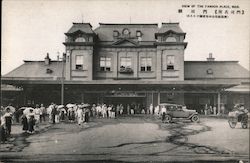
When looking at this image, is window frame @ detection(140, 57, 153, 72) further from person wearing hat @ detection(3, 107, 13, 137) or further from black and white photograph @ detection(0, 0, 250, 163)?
person wearing hat @ detection(3, 107, 13, 137)

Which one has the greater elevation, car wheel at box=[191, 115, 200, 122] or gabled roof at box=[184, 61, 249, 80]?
gabled roof at box=[184, 61, 249, 80]

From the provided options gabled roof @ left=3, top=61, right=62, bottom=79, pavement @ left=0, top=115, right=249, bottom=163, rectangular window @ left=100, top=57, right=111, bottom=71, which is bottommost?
pavement @ left=0, top=115, right=249, bottom=163

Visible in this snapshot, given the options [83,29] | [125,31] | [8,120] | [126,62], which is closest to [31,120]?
[8,120]

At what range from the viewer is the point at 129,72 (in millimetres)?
17703

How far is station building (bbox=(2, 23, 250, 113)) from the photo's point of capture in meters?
14.3

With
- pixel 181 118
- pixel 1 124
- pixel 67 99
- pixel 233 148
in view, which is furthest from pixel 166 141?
pixel 67 99

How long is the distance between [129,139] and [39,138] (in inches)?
94.5

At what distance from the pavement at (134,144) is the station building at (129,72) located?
3.44 meters

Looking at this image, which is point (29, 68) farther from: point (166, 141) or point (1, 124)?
point (166, 141)

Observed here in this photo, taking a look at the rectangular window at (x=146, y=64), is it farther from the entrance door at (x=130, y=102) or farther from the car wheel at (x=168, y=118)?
the car wheel at (x=168, y=118)

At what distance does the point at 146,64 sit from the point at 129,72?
0.94 metres

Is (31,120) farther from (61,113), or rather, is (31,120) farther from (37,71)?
(37,71)

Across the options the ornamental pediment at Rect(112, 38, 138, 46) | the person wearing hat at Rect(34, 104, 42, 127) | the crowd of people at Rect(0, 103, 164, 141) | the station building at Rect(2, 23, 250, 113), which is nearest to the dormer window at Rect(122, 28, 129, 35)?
the station building at Rect(2, 23, 250, 113)

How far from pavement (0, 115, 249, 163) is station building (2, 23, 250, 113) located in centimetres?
344
